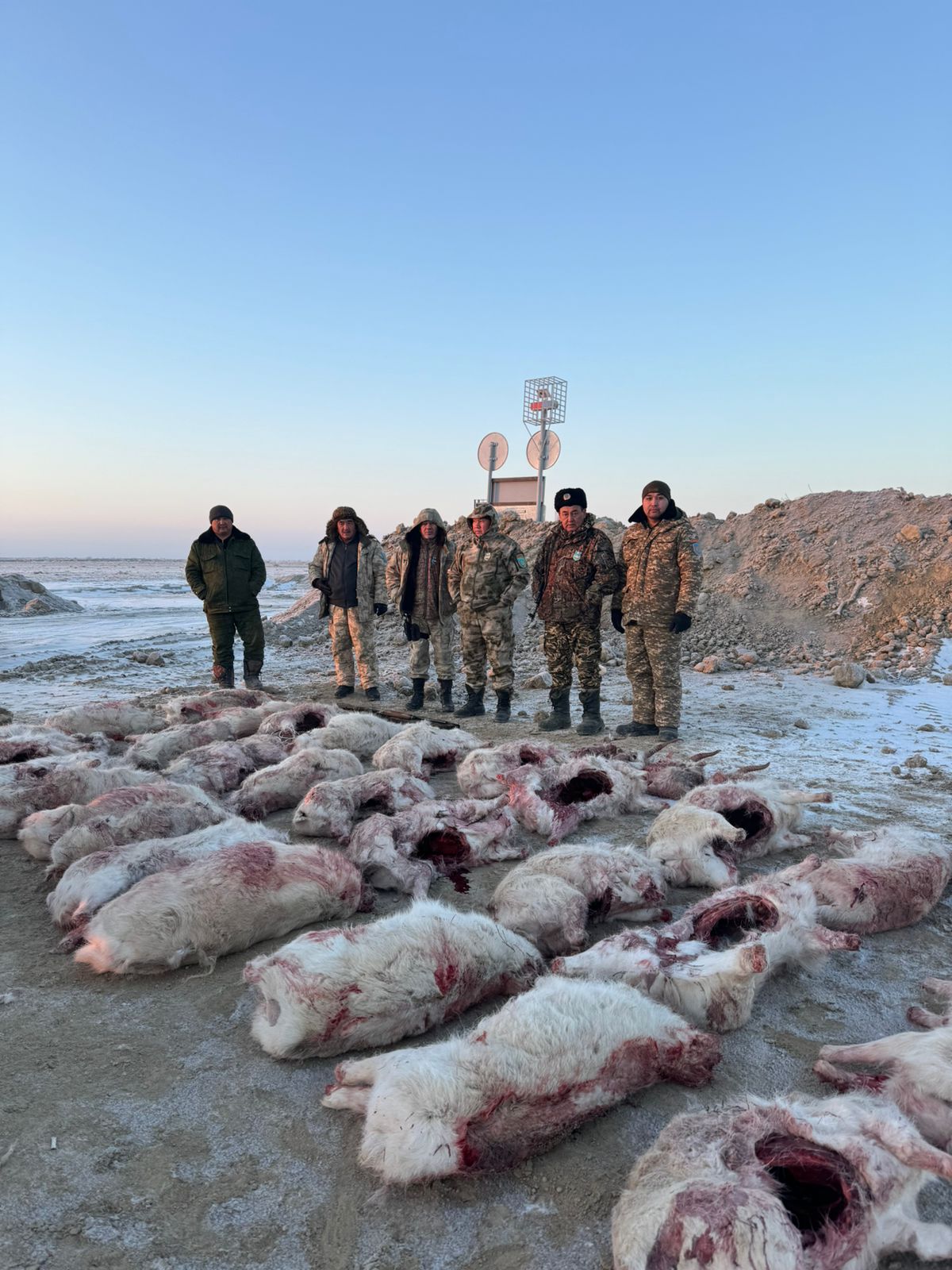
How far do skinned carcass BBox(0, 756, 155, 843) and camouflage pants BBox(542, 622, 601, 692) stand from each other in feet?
15.4

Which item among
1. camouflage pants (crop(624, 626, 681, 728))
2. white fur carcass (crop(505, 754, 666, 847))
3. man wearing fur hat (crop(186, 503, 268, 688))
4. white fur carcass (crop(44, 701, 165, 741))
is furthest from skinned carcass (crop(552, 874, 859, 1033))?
man wearing fur hat (crop(186, 503, 268, 688))

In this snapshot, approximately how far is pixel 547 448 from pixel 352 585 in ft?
41.9

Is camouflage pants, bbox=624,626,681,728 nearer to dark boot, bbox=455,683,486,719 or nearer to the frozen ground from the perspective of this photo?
dark boot, bbox=455,683,486,719

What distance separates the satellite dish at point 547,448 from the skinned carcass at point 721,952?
18.3 m

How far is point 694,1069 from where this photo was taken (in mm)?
2463

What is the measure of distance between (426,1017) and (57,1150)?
1.24m

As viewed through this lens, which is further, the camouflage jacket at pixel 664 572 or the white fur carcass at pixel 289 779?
the camouflage jacket at pixel 664 572

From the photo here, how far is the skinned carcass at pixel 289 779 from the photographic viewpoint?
527 centimetres

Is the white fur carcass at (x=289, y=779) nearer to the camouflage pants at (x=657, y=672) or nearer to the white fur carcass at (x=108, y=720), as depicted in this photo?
the white fur carcass at (x=108, y=720)

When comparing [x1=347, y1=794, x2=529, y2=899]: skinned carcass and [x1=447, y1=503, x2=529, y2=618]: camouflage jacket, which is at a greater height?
[x1=447, y1=503, x2=529, y2=618]: camouflage jacket

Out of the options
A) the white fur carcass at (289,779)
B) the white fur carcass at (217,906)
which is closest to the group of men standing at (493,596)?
the white fur carcass at (289,779)

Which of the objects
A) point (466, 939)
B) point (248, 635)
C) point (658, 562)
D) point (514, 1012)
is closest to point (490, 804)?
point (466, 939)

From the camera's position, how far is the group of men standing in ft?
25.3

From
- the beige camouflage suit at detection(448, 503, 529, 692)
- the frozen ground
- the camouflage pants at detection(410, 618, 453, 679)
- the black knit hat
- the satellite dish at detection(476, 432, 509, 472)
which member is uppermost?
the satellite dish at detection(476, 432, 509, 472)
